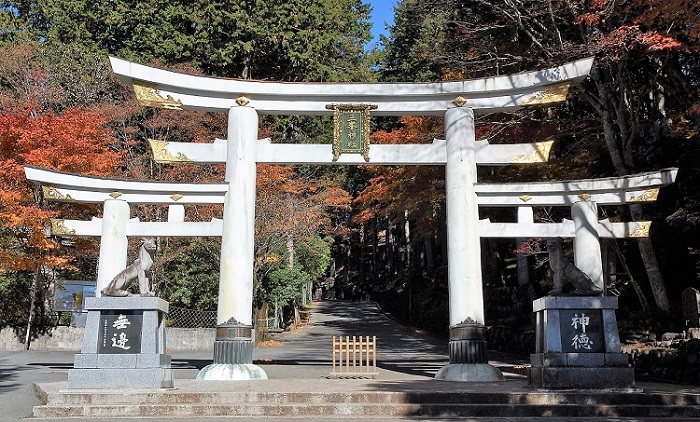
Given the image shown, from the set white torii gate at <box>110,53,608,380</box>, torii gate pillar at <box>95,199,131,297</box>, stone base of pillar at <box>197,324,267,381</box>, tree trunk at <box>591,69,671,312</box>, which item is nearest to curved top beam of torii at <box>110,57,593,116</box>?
white torii gate at <box>110,53,608,380</box>

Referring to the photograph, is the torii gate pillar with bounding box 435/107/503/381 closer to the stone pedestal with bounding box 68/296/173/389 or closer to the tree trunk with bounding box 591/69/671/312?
the tree trunk with bounding box 591/69/671/312

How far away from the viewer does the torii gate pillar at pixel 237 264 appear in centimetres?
1173

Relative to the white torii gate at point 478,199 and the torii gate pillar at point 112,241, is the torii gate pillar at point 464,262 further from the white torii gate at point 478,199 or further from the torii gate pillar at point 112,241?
the torii gate pillar at point 112,241

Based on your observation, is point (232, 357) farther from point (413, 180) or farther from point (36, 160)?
point (413, 180)

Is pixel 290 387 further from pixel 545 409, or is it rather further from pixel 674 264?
pixel 674 264

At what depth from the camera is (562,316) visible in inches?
409

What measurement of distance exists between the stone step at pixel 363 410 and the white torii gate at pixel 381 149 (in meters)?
3.10

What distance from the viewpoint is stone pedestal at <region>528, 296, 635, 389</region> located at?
32.5 ft

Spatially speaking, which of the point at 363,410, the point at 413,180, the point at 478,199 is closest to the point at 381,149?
the point at 478,199

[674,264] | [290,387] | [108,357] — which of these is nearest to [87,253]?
[108,357]

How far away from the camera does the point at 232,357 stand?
462 inches

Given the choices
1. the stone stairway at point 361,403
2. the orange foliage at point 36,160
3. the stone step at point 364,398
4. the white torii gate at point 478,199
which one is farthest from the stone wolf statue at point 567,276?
the orange foliage at point 36,160

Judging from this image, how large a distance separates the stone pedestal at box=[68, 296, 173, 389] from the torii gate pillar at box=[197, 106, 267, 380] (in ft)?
4.48

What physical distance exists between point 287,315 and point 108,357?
2182 centimetres
